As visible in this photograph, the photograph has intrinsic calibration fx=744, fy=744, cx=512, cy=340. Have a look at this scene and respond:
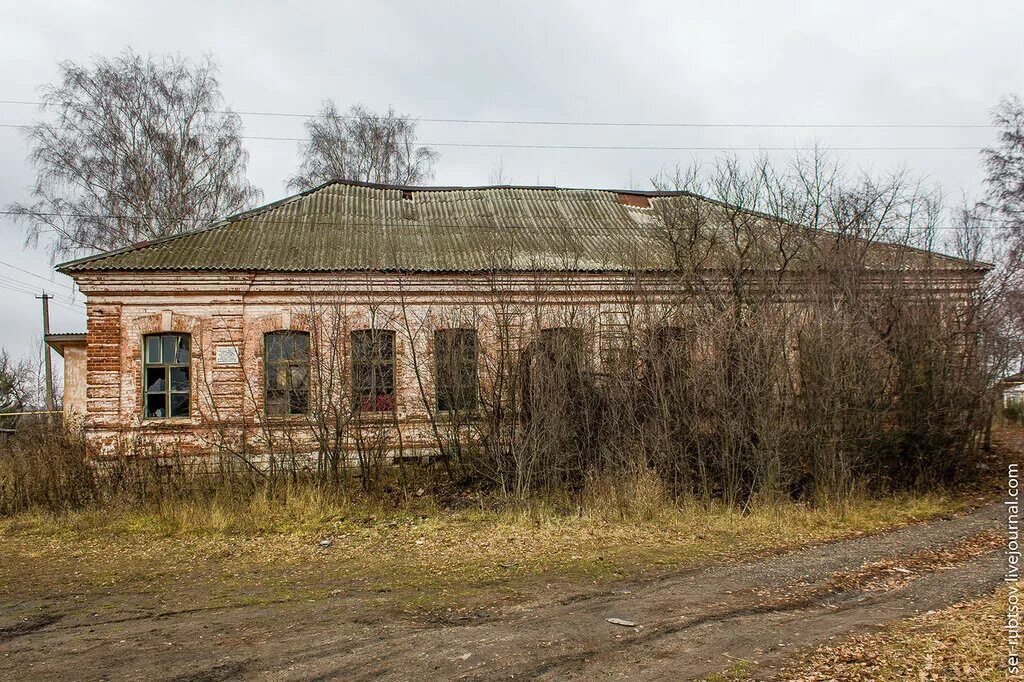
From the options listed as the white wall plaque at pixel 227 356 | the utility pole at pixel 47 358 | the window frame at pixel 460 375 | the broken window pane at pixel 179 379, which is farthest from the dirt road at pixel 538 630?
the utility pole at pixel 47 358

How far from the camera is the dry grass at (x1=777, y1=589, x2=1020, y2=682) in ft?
15.5

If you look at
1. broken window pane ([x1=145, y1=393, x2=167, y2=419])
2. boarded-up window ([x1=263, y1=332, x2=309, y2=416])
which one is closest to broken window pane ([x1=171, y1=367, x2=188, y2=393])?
broken window pane ([x1=145, y1=393, x2=167, y2=419])

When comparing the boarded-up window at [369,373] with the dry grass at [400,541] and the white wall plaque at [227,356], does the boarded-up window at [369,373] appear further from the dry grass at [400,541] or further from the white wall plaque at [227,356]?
the white wall plaque at [227,356]

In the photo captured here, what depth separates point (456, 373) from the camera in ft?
37.9

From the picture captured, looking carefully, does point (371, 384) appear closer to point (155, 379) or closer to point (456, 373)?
point (456, 373)

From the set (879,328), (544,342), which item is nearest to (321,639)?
(544,342)

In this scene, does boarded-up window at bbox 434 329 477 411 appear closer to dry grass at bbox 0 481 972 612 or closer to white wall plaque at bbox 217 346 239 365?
dry grass at bbox 0 481 972 612

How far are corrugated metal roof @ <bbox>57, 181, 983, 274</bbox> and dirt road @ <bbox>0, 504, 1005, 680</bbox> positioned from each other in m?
6.69

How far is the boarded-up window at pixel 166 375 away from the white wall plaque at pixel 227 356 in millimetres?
678

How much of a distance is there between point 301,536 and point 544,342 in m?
4.45

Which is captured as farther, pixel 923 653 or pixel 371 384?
pixel 371 384

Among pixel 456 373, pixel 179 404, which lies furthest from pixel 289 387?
pixel 179 404

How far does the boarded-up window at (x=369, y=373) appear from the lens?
11.7 m

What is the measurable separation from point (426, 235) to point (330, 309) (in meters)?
3.66
